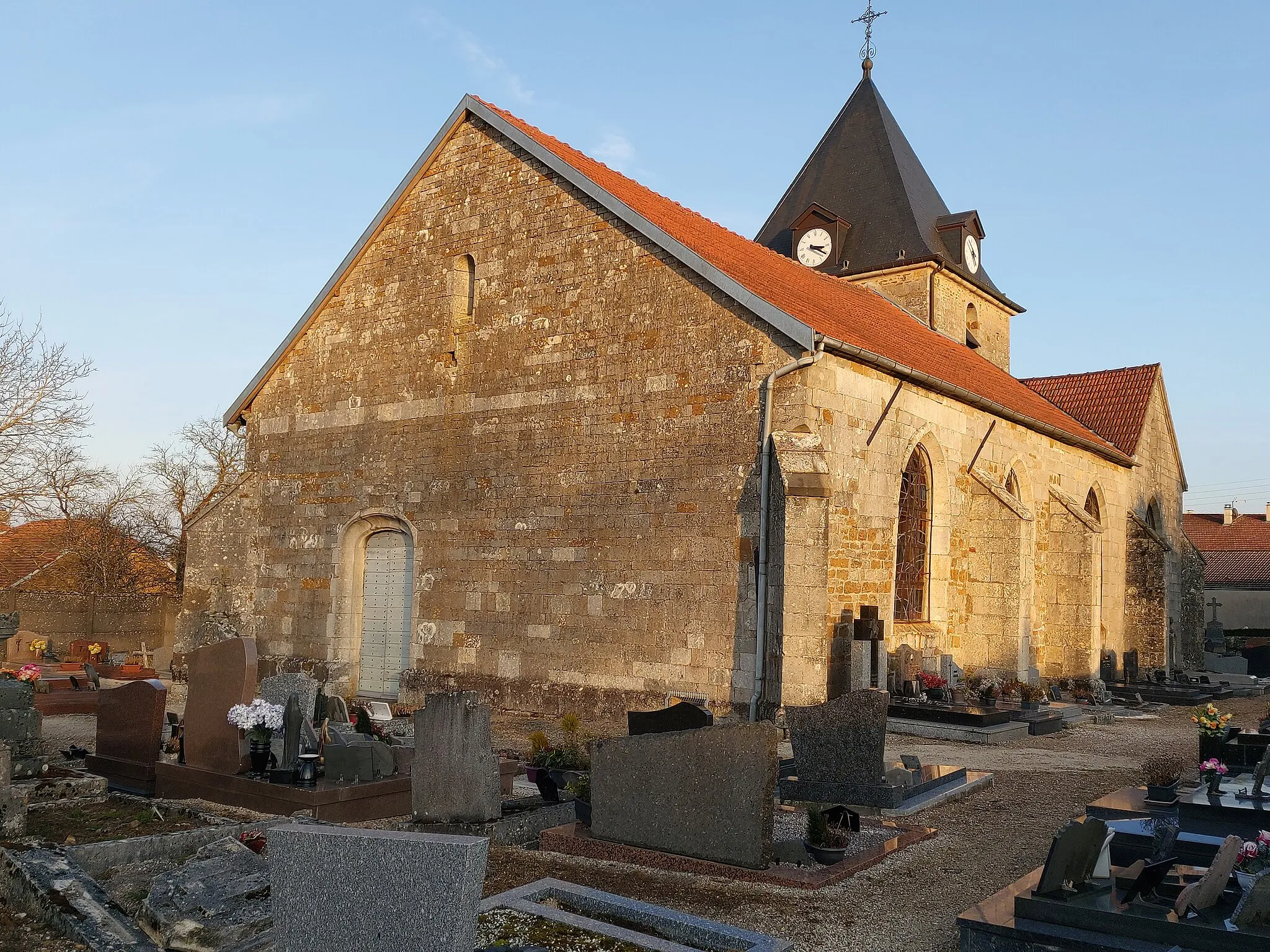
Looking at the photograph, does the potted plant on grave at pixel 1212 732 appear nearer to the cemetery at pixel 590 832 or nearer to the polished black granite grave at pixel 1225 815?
the cemetery at pixel 590 832

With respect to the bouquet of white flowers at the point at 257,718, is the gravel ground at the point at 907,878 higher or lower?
lower

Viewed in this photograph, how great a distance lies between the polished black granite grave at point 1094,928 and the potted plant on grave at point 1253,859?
0.55ft

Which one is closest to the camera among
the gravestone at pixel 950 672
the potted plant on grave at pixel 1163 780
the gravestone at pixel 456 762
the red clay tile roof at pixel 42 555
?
the gravestone at pixel 456 762

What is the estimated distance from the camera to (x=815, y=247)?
76.0 ft

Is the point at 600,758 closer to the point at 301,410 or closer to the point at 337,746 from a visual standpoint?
the point at 337,746

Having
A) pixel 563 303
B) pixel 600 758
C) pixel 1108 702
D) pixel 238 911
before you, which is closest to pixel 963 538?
pixel 1108 702

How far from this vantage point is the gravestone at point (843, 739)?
8.66m

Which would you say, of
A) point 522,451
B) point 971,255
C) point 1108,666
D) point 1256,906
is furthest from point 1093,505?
point 1256,906

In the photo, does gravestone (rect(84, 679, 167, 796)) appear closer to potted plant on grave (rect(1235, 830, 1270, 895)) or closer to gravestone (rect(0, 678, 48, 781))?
gravestone (rect(0, 678, 48, 781))

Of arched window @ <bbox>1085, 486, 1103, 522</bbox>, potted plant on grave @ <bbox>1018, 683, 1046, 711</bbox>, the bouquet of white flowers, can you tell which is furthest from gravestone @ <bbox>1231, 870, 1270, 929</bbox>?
arched window @ <bbox>1085, 486, 1103, 522</bbox>

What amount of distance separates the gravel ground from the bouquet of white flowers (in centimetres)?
67

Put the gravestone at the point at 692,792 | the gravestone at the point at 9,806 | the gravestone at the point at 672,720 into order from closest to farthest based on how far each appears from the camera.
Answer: the gravestone at the point at 692,792, the gravestone at the point at 9,806, the gravestone at the point at 672,720

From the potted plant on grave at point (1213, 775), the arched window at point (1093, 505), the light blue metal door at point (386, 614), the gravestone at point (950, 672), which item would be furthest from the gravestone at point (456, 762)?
the arched window at point (1093, 505)

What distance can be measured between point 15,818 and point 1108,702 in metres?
16.8
